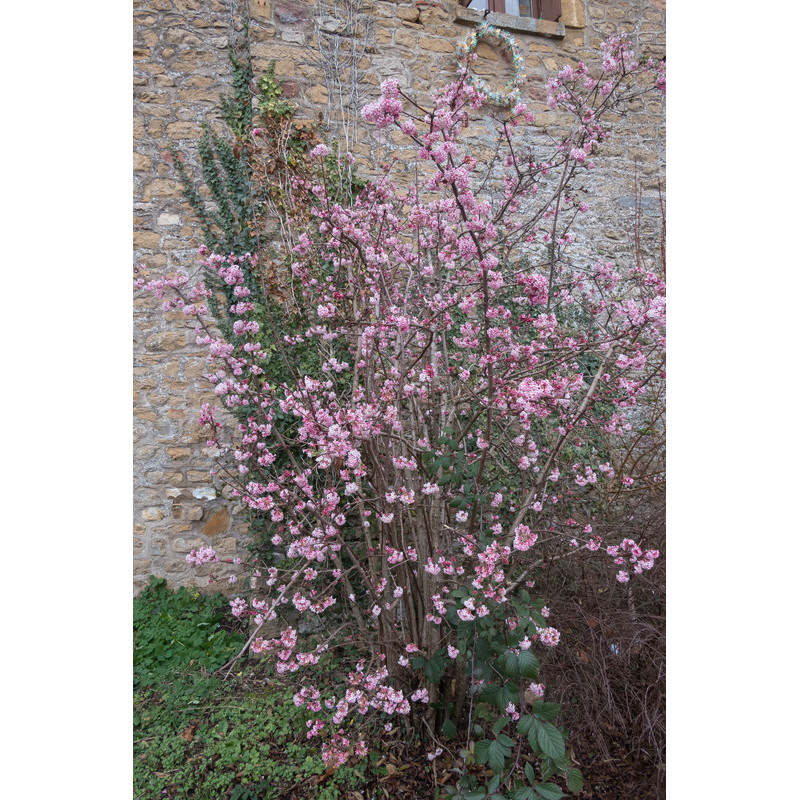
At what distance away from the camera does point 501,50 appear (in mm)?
4055

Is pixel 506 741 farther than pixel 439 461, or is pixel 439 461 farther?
pixel 439 461

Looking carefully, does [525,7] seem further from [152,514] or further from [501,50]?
[152,514]

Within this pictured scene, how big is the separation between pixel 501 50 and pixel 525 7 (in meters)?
0.66

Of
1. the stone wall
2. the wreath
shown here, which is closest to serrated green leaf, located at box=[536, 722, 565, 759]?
the stone wall

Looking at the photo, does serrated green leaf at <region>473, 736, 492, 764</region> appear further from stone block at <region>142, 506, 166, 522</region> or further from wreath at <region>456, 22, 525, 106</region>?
wreath at <region>456, 22, 525, 106</region>

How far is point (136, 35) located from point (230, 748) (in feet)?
14.5

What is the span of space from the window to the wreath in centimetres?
36

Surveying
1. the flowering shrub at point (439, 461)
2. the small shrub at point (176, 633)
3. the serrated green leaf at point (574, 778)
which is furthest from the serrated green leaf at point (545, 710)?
the small shrub at point (176, 633)

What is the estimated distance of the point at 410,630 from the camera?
231 centimetres

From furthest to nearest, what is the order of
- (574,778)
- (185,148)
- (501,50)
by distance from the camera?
(501,50) → (185,148) → (574,778)

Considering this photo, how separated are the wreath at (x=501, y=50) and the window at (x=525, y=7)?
0.36 meters

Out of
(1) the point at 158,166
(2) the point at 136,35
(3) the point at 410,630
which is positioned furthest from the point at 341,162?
(3) the point at 410,630

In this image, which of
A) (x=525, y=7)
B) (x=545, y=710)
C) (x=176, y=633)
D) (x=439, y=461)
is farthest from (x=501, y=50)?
(x=176, y=633)

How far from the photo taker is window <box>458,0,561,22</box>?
4.23m
